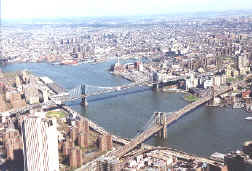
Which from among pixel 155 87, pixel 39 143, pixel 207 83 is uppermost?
pixel 39 143

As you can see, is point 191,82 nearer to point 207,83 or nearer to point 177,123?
point 207,83

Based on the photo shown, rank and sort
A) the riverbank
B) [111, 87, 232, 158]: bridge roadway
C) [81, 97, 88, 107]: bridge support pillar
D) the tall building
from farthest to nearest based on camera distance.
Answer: the riverbank < [81, 97, 88, 107]: bridge support pillar < [111, 87, 232, 158]: bridge roadway < the tall building

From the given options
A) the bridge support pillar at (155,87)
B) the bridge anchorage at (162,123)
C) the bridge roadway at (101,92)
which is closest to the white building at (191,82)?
the bridge support pillar at (155,87)

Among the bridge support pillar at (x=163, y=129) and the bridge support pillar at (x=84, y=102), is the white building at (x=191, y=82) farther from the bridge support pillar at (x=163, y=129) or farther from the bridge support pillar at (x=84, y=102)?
the bridge support pillar at (x=163, y=129)

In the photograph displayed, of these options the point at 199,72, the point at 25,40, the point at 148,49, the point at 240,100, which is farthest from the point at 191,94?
the point at 25,40

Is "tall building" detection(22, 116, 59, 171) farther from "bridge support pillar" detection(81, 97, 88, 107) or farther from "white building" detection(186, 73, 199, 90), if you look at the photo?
"white building" detection(186, 73, 199, 90)

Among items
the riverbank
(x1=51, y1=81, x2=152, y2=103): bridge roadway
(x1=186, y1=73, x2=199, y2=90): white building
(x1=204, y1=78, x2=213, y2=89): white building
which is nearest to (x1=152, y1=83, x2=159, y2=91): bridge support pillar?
(x1=51, y1=81, x2=152, y2=103): bridge roadway

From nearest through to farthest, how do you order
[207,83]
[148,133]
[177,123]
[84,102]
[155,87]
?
[148,133], [177,123], [84,102], [207,83], [155,87]

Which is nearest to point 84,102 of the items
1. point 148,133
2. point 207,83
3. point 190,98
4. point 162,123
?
point 190,98
